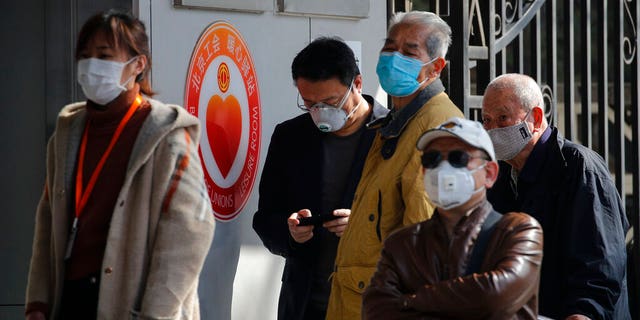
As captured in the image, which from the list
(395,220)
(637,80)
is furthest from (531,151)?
(637,80)

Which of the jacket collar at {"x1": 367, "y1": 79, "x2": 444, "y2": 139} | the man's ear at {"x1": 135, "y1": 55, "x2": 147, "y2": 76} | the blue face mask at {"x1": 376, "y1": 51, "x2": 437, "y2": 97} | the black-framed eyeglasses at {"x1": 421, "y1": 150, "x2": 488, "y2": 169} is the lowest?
the black-framed eyeglasses at {"x1": 421, "y1": 150, "x2": 488, "y2": 169}

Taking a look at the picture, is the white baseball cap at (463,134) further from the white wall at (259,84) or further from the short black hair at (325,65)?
the white wall at (259,84)

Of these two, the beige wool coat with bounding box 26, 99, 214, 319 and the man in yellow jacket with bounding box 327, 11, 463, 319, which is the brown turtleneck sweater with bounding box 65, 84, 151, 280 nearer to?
the beige wool coat with bounding box 26, 99, 214, 319

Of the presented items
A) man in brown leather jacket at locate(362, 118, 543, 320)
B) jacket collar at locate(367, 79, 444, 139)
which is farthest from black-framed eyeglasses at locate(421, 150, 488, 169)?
jacket collar at locate(367, 79, 444, 139)

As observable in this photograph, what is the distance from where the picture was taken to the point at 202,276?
16.6 feet

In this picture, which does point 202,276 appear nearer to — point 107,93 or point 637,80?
point 107,93

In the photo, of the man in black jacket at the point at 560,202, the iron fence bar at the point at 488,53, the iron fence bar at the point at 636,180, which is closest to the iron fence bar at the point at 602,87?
the iron fence bar at the point at 636,180

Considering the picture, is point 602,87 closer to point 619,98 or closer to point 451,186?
point 619,98

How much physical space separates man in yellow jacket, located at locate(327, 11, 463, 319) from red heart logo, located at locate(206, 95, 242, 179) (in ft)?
3.38

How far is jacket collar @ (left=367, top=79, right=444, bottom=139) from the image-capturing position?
4.05 meters

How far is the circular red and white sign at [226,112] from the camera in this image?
5.02 metres

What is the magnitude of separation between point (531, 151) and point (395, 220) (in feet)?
2.80

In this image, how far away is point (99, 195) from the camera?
3559 mm

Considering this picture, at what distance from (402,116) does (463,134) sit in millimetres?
990
